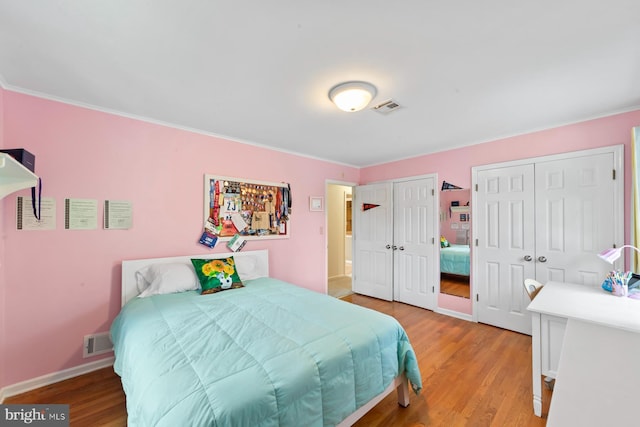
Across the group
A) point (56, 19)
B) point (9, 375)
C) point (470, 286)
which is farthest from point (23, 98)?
point (470, 286)

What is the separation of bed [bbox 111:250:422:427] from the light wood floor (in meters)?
0.18

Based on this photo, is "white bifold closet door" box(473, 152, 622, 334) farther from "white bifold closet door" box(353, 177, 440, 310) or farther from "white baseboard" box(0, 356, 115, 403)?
"white baseboard" box(0, 356, 115, 403)

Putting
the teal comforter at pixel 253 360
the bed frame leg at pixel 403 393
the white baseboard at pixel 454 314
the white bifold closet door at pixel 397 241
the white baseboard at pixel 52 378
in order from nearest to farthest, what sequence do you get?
1. the teal comforter at pixel 253 360
2. the bed frame leg at pixel 403 393
3. the white baseboard at pixel 52 378
4. the white baseboard at pixel 454 314
5. the white bifold closet door at pixel 397 241

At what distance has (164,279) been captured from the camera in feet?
8.05

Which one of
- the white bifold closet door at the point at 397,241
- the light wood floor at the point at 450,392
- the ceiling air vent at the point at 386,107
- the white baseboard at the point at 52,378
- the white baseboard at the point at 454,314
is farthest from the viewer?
the white bifold closet door at the point at 397,241

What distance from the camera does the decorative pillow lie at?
8.36 feet

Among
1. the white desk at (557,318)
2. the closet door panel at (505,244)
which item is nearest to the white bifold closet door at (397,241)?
the closet door panel at (505,244)

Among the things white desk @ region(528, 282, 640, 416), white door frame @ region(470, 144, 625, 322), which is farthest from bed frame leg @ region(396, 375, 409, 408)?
white door frame @ region(470, 144, 625, 322)

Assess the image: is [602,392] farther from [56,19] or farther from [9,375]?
[9,375]

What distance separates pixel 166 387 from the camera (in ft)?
3.76

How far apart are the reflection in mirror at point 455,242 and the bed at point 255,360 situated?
205cm

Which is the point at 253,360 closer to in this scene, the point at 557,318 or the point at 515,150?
the point at 557,318

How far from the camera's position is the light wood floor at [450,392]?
5.82 ft

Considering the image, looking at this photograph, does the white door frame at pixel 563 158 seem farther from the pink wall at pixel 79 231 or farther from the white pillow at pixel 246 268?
the pink wall at pixel 79 231
